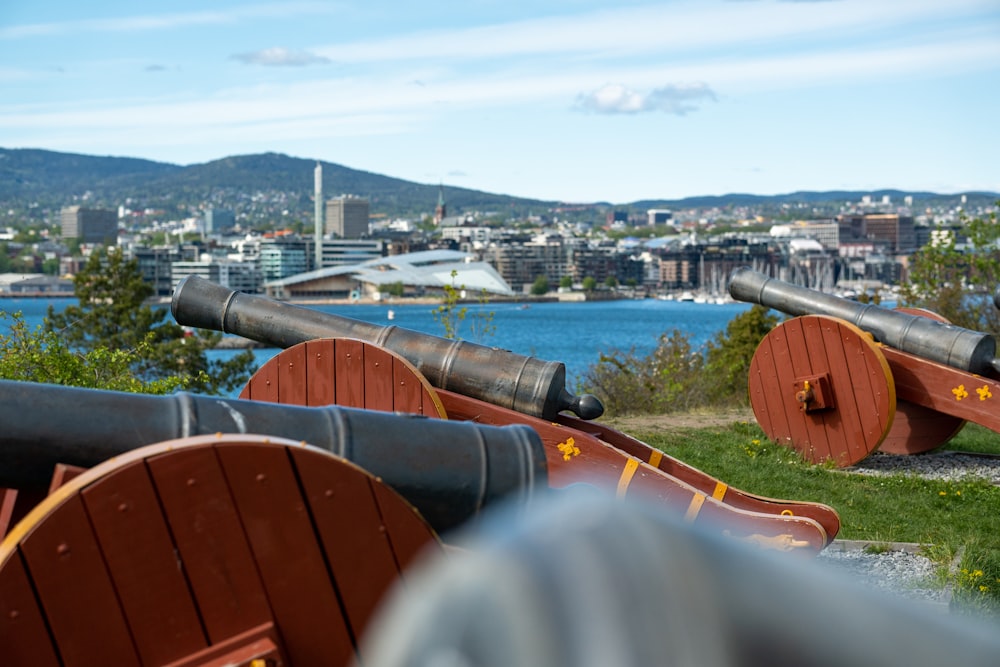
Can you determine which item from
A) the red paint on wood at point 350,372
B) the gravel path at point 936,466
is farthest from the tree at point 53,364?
the gravel path at point 936,466

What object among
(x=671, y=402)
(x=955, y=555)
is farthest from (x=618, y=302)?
(x=955, y=555)

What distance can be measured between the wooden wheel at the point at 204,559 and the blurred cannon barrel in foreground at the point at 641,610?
1659 millimetres

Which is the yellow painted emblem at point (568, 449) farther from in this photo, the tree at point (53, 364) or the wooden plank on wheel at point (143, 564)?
the tree at point (53, 364)

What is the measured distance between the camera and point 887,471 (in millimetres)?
8477

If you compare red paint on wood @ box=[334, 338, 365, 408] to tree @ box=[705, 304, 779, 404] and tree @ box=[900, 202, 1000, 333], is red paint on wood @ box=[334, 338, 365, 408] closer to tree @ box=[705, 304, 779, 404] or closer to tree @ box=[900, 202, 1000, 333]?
tree @ box=[705, 304, 779, 404]

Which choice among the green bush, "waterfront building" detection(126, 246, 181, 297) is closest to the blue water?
"waterfront building" detection(126, 246, 181, 297)

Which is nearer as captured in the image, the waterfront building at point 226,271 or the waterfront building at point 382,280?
the waterfront building at point 382,280

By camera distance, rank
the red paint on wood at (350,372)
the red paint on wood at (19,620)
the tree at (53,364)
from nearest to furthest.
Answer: the red paint on wood at (19,620), the red paint on wood at (350,372), the tree at (53,364)

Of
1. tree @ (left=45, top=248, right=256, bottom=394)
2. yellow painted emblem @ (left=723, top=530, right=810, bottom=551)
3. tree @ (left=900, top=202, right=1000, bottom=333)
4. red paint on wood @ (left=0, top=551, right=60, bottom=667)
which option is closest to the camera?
red paint on wood @ (left=0, top=551, right=60, bottom=667)

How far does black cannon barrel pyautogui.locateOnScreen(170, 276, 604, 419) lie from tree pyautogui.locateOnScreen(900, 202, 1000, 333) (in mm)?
12721

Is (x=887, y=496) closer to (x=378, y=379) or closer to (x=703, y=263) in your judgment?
(x=378, y=379)

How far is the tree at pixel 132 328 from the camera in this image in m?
22.2

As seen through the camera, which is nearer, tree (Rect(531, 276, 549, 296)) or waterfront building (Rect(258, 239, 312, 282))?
tree (Rect(531, 276, 549, 296))

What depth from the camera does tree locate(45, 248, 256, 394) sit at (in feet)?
72.8
